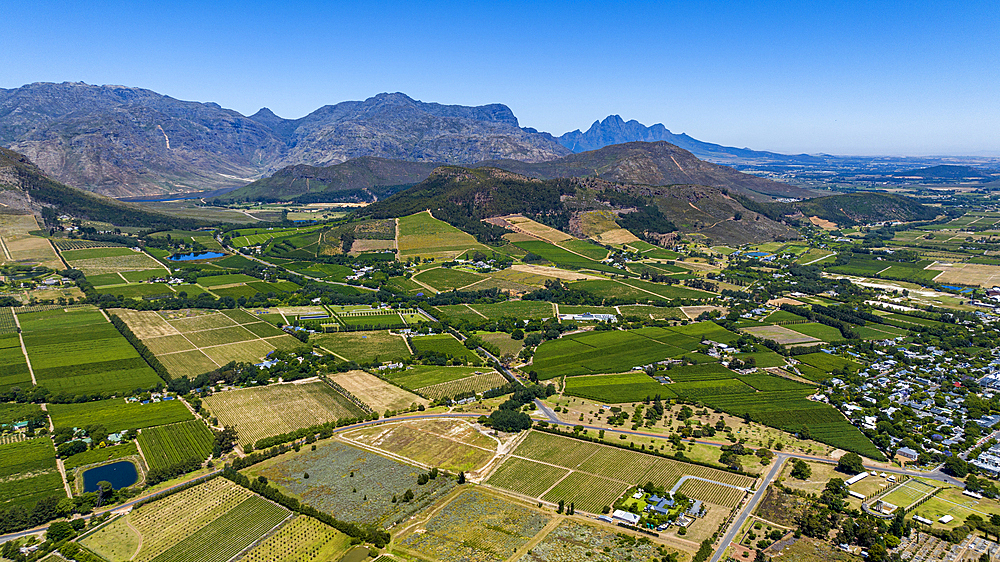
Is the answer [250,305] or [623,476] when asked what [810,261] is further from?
[250,305]

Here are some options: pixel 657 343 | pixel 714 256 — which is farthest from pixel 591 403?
pixel 714 256

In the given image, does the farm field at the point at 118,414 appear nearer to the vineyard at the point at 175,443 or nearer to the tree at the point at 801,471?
the vineyard at the point at 175,443

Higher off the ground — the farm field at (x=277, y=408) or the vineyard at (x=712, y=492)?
the farm field at (x=277, y=408)

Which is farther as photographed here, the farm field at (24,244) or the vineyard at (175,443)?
the farm field at (24,244)

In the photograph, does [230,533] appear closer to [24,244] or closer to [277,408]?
[277,408]

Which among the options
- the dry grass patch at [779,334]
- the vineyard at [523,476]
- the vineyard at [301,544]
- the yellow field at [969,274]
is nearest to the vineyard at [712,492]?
the vineyard at [523,476]

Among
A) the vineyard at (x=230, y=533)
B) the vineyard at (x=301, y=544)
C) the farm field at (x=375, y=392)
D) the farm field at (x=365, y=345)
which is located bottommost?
the vineyard at (x=301, y=544)

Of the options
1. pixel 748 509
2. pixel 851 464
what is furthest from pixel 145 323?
pixel 851 464
